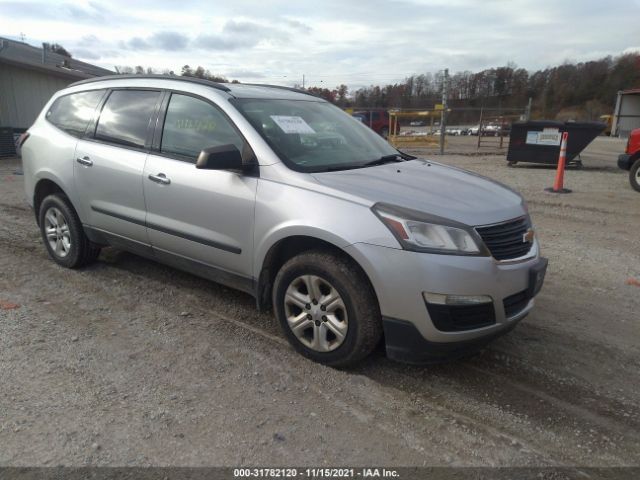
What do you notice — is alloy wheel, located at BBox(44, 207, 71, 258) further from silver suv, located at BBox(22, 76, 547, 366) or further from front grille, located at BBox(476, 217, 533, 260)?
front grille, located at BBox(476, 217, 533, 260)

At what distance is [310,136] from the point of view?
3.68 metres

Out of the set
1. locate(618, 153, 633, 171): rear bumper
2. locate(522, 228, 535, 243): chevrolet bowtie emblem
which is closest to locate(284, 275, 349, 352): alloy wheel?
locate(522, 228, 535, 243): chevrolet bowtie emblem

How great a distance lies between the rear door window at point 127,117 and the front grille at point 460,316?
271 cm

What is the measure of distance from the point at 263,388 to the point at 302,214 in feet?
3.52

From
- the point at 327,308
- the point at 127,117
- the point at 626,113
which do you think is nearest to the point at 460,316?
the point at 327,308

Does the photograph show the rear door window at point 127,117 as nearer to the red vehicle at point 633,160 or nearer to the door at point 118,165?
the door at point 118,165

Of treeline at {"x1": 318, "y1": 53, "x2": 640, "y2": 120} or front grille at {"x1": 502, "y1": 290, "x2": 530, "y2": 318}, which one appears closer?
front grille at {"x1": 502, "y1": 290, "x2": 530, "y2": 318}

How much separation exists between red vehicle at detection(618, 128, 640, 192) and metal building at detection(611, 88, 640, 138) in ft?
155

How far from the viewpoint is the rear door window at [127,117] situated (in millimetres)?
4027

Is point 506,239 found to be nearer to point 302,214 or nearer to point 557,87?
point 302,214

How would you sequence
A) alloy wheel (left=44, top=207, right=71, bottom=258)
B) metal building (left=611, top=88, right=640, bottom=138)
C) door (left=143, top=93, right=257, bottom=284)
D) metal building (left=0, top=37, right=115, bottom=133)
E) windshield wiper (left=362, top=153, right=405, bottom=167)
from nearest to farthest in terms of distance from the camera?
door (left=143, top=93, right=257, bottom=284), windshield wiper (left=362, top=153, right=405, bottom=167), alloy wheel (left=44, top=207, right=71, bottom=258), metal building (left=0, top=37, right=115, bottom=133), metal building (left=611, top=88, right=640, bottom=138)

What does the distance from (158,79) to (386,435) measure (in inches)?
130

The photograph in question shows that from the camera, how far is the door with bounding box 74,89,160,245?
13.1 ft

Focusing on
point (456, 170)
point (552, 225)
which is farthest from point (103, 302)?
point (552, 225)
